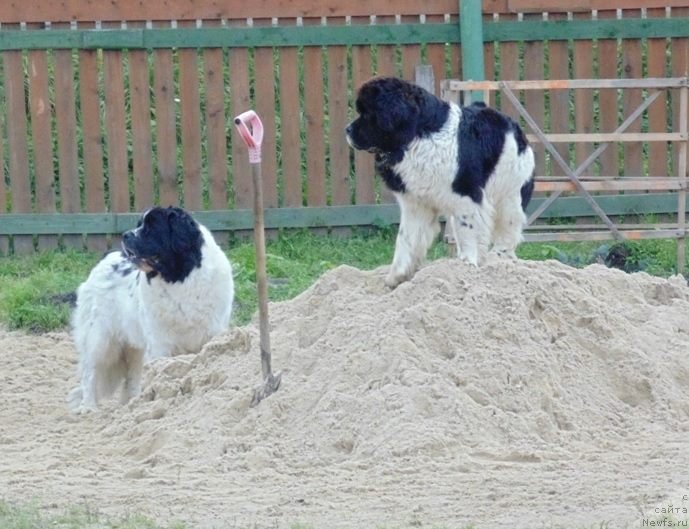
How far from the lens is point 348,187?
14.0 m

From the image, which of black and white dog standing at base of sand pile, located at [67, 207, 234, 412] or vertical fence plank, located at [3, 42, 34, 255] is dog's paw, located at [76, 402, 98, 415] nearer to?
black and white dog standing at base of sand pile, located at [67, 207, 234, 412]

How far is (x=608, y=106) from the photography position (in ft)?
46.7

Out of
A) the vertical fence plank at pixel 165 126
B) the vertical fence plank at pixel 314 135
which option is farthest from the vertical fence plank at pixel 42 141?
the vertical fence plank at pixel 314 135

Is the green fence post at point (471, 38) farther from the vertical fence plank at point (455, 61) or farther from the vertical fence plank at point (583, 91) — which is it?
the vertical fence plank at point (583, 91)

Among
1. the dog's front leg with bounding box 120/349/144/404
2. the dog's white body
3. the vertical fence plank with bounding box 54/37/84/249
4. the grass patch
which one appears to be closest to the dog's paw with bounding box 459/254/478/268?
the dog's white body

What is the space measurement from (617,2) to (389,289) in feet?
19.8

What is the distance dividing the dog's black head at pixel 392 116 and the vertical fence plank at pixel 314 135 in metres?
4.90

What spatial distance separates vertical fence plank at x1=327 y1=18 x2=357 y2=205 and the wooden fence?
0.01 meters

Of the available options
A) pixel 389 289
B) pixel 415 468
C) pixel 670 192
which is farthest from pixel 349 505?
pixel 670 192

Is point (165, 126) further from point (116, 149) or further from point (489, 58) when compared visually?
point (489, 58)

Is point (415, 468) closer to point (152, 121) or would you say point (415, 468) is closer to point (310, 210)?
point (310, 210)

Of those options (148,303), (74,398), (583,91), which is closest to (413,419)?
(148,303)

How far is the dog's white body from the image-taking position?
353 inches

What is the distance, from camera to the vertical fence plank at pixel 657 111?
1408cm
